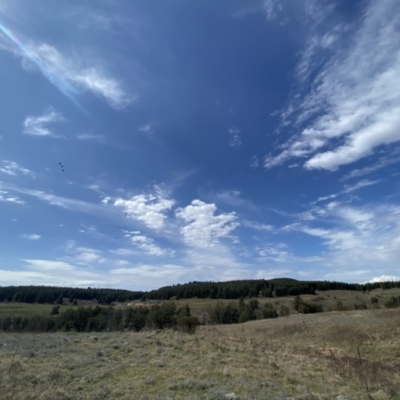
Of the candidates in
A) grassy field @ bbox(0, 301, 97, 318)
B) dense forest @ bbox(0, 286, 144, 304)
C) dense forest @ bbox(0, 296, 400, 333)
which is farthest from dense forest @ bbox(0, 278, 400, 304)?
dense forest @ bbox(0, 296, 400, 333)

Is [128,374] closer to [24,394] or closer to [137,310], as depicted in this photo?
[24,394]

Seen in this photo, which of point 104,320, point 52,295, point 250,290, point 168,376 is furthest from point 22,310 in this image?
point 168,376

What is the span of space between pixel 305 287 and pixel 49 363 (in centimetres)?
15798

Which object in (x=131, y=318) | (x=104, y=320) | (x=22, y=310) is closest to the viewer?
(x=131, y=318)

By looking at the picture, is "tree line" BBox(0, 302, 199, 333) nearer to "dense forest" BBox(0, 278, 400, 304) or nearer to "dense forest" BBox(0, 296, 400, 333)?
"dense forest" BBox(0, 296, 400, 333)

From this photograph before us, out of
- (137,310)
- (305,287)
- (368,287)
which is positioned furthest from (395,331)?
(368,287)

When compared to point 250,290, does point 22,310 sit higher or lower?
lower

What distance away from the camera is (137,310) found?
67375 mm

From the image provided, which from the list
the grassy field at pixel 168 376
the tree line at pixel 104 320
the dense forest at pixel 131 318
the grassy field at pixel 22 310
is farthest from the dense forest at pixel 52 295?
the grassy field at pixel 168 376

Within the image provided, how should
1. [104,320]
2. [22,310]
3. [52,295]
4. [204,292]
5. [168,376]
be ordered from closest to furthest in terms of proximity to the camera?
[168,376]
[104,320]
[22,310]
[204,292]
[52,295]

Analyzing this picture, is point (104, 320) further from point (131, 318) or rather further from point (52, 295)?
point (52, 295)

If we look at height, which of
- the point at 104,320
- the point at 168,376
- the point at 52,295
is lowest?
the point at 168,376

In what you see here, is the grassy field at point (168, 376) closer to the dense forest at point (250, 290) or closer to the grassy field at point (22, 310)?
the grassy field at point (22, 310)

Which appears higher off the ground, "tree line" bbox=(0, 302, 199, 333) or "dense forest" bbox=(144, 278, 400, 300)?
"dense forest" bbox=(144, 278, 400, 300)
